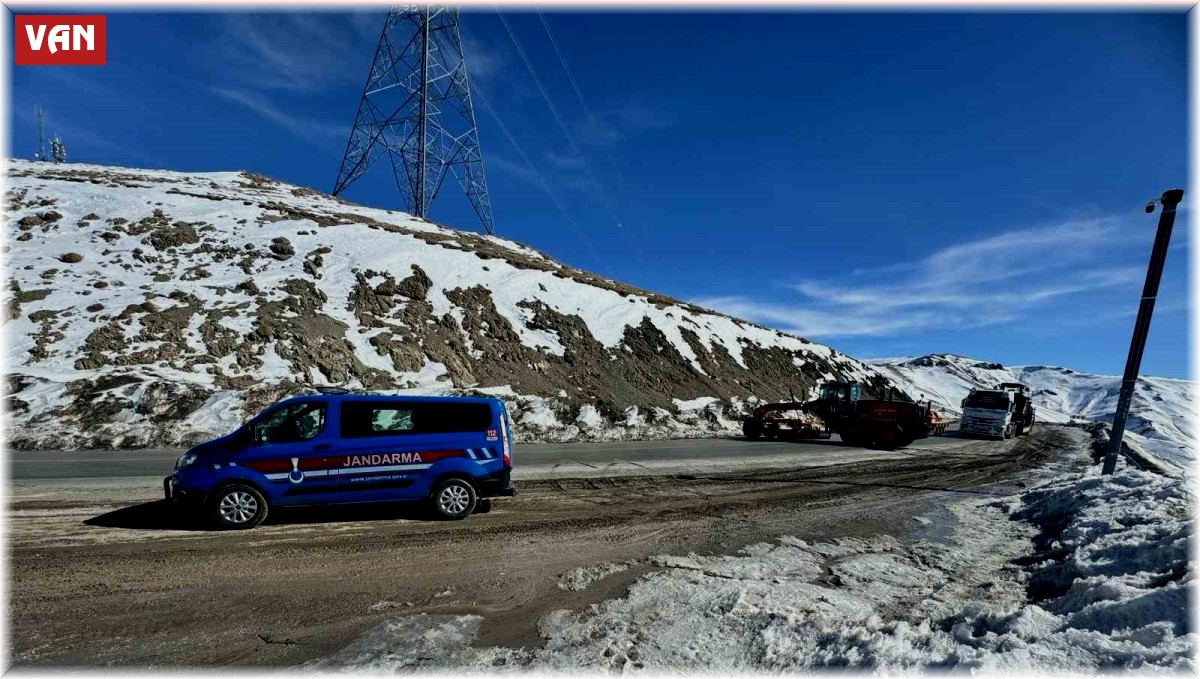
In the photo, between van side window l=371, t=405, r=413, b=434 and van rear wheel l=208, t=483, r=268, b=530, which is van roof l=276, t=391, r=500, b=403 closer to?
van side window l=371, t=405, r=413, b=434

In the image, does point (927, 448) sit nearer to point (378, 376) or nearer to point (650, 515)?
point (650, 515)

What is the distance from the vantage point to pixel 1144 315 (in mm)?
12383

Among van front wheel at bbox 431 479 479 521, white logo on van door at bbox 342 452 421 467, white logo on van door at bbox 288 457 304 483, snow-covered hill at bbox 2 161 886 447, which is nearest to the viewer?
white logo on van door at bbox 288 457 304 483

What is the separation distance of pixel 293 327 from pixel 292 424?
20.5 metres

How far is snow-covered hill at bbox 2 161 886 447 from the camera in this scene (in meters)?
20.7

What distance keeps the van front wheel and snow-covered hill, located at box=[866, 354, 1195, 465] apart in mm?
66809

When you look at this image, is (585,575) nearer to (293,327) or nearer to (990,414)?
(293,327)

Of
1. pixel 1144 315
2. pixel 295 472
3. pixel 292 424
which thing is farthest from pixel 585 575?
pixel 1144 315

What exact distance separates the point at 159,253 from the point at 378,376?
16930mm

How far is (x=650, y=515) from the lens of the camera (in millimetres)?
9945

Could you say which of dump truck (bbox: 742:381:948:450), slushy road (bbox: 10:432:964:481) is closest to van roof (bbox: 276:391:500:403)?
slushy road (bbox: 10:432:964:481)

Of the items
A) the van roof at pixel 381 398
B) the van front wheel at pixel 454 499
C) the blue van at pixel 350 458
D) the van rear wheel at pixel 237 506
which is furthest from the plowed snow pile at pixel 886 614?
the van rear wheel at pixel 237 506

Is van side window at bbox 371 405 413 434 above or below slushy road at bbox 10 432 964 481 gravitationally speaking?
above

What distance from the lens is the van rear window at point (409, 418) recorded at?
29.9ft
